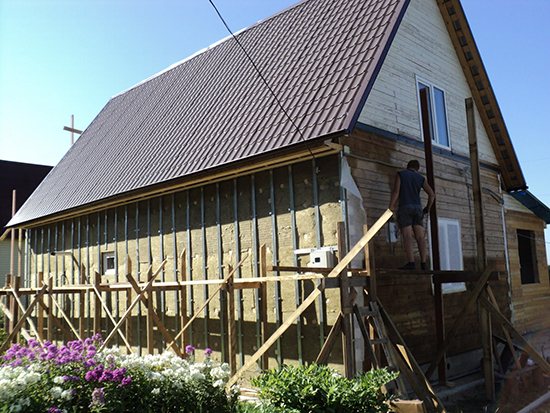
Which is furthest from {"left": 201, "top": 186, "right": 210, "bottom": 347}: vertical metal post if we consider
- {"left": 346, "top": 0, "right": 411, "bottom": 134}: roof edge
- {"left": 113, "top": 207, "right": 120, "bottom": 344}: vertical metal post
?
{"left": 346, "top": 0, "right": 411, "bottom": 134}: roof edge

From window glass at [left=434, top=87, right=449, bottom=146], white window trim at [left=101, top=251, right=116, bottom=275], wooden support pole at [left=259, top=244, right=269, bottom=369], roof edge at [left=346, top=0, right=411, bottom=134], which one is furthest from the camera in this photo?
white window trim at [left=101, top=251, right=116, bottom=275]

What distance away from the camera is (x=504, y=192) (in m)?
14.2

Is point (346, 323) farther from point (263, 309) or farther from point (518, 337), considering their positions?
point (518, 337)

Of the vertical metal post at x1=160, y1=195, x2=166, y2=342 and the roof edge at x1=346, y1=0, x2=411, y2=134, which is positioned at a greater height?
the roof edge at x1=346, y1=0, x2=411, y2=134

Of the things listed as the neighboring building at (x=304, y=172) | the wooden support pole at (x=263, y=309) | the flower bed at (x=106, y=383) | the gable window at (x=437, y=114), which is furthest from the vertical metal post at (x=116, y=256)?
the gable window at (x=437, y=114)

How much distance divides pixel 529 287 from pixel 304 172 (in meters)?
9.11

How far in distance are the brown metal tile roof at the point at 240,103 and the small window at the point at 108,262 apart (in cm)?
142

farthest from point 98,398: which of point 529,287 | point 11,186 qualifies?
point 11,186

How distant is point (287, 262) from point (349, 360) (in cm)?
261

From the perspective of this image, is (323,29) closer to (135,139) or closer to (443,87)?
(443,87)

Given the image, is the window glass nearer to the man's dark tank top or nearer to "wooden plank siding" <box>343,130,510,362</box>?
"wooden plank siding" <box>343,130,510,362</box>

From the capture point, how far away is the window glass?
38.2 ft

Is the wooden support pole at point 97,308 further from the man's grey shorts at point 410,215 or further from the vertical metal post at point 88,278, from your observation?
the man's grey shorts at point 410,215

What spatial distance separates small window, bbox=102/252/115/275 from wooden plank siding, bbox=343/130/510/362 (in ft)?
23.4
